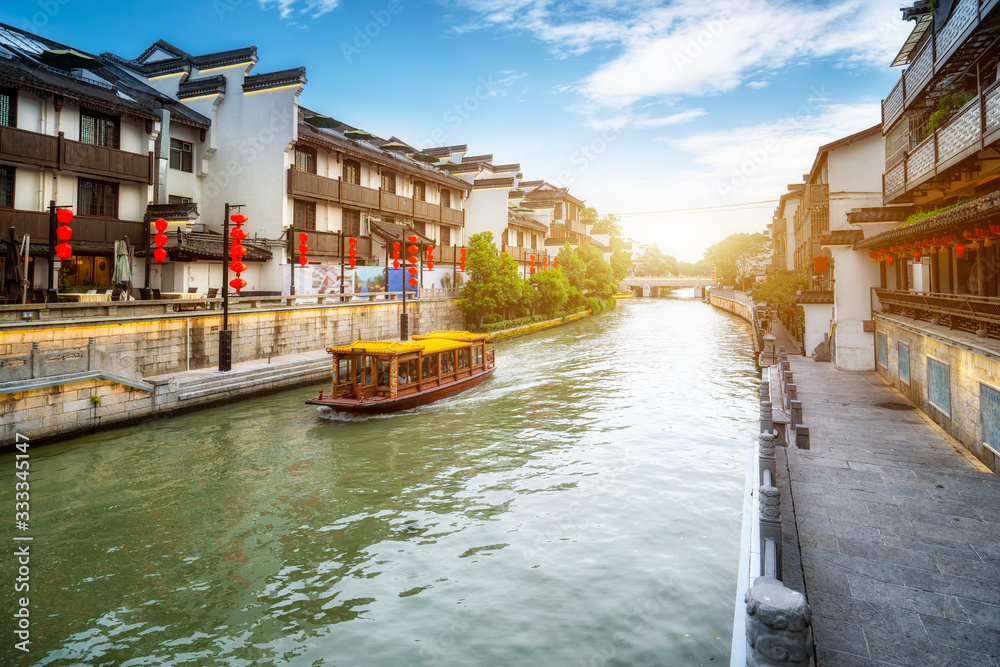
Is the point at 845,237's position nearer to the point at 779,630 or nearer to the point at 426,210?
the point at 779,630

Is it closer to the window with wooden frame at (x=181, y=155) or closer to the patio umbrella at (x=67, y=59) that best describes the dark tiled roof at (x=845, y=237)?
the window with wooden frame at (x=181, y=155)

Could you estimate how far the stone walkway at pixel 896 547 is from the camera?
503 cm

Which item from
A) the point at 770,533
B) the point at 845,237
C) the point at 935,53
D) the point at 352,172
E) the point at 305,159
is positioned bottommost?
the point at 770,533

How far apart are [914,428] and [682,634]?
28.7 feet

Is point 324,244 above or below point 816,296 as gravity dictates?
above

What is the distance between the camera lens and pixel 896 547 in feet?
22.0

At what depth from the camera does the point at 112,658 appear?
249 inches

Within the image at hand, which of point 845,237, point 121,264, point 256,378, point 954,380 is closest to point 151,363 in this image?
point 256,378

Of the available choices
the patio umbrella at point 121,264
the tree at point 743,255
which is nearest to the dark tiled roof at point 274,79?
the patio umbrella at point 121,264

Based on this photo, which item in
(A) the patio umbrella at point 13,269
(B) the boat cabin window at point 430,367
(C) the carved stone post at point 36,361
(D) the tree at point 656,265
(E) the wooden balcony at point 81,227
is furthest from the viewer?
(D) the tree at point 656,265

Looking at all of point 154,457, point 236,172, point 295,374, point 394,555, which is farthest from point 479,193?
point 394,555

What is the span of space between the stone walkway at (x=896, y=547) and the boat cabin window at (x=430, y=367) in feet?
37.3

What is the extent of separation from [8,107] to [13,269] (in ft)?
27.6

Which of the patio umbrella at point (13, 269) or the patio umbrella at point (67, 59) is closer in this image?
the patio umbrella at point (13, 269)
